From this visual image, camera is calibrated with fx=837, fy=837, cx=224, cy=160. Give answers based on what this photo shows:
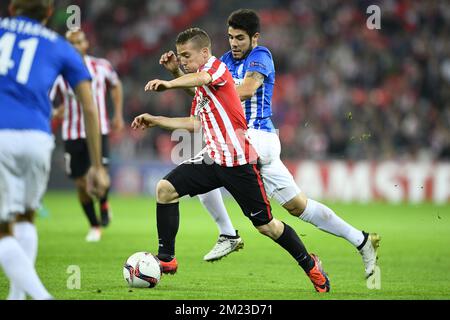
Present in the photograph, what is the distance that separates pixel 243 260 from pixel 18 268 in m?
4.35

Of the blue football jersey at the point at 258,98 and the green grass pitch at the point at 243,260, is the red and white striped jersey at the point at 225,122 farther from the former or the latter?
the green grass pitch at the point at 243,260

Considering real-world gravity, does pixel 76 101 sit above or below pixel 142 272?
above

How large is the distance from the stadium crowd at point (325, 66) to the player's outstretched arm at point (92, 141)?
13384mm

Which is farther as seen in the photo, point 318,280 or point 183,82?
point 318,280

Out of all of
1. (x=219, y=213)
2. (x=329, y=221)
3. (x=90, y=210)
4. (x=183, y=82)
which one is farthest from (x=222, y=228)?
(x=90, y=210)

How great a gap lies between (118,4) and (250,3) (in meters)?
3.75

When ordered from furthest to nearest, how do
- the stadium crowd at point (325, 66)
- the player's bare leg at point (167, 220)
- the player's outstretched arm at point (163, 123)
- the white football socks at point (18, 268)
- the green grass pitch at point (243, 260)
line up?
the stadium crowd at point (325, 66)
the player's bare leg at point (167, 220)
the green grass pitch at point (243, 260)
the player's outstretched arm at point (163, 123)
the white football socks at point (18, 268)

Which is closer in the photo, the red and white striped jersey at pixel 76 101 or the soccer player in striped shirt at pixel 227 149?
the soccer player in striped shirt at pixel 227 149

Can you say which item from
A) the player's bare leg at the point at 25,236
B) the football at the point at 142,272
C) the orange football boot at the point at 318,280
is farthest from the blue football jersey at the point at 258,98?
the player's bare leg at the point at 25,236

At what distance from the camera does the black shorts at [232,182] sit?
679 centimetres

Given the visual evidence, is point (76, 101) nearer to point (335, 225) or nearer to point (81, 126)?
point (81, 126)

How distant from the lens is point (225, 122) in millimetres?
6828


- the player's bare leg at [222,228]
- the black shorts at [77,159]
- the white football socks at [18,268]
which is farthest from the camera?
the black shorts at [77,159]

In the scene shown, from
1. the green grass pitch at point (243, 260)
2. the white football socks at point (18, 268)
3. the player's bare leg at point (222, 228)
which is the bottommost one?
the green grass pitch at point (243, 260)
